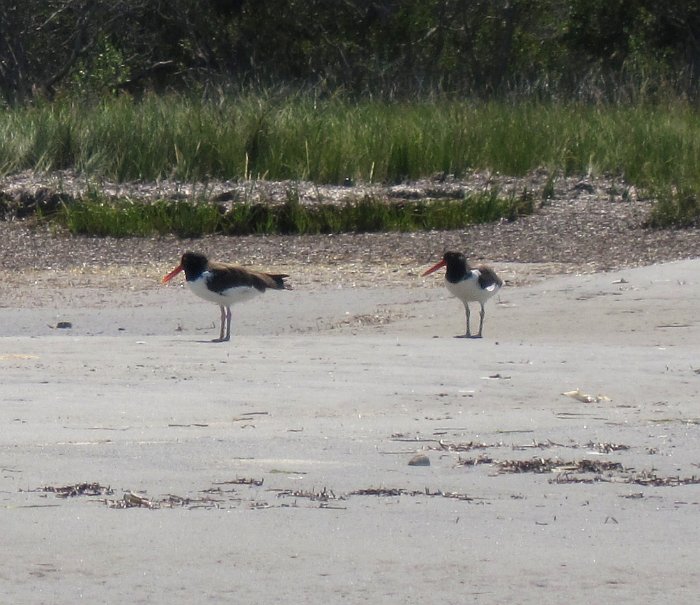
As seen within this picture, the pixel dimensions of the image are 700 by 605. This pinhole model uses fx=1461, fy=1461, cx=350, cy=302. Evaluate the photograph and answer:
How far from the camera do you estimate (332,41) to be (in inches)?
1158

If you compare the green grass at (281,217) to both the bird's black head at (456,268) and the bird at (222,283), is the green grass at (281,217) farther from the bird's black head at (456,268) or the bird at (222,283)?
the bird's black head at (456,268)

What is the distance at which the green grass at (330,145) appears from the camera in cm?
1759

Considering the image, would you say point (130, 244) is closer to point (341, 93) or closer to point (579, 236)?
point (579, 236)

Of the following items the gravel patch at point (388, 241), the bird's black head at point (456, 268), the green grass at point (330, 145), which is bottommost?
the gravel patch at point (388, 241)

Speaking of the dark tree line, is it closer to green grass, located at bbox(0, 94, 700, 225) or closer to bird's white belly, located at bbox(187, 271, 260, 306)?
green grass, located at bbox(0, 94, 700, 225)

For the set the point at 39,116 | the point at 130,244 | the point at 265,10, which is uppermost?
the point at 265,10

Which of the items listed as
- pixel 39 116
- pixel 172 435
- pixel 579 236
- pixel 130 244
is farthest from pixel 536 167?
pixel 172 435

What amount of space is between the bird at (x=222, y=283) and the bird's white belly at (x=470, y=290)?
1365mm

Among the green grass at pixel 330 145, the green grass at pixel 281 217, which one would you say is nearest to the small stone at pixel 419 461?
the green grass at pixel 281 217

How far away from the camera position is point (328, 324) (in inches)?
427

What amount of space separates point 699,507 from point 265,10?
25.6 metres

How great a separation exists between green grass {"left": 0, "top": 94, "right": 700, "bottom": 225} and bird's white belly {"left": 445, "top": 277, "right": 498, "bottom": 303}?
717 centimetres

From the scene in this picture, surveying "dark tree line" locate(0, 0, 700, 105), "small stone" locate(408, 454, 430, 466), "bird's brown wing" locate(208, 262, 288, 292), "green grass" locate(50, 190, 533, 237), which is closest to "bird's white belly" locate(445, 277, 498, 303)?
"bird's brown wing" locate(208, 262, 288, 292)

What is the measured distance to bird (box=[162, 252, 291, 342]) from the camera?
998cm
